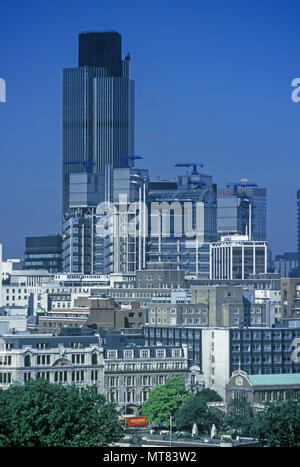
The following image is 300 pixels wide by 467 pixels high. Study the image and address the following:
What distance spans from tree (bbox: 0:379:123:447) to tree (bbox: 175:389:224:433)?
1924 cm

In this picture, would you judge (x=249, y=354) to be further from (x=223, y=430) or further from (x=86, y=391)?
(x=86, y=391)

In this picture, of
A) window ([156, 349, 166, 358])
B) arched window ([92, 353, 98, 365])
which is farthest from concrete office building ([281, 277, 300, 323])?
arched window ([92, 353, 98, 365])

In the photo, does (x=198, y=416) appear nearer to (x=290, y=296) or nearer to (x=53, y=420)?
(x=53, y=420)

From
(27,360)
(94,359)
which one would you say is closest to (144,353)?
(94,359)

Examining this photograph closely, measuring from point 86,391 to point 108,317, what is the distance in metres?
57.0

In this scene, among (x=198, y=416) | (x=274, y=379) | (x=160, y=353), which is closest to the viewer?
(x=198, y=416)

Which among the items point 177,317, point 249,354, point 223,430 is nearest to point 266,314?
point 177,317

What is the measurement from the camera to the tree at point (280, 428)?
84.6 meters

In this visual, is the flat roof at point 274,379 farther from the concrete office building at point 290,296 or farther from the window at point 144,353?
the concrete office building at point 290,296

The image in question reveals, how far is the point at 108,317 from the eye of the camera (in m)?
156

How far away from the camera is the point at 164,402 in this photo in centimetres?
11944

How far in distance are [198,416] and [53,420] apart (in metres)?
32.2
